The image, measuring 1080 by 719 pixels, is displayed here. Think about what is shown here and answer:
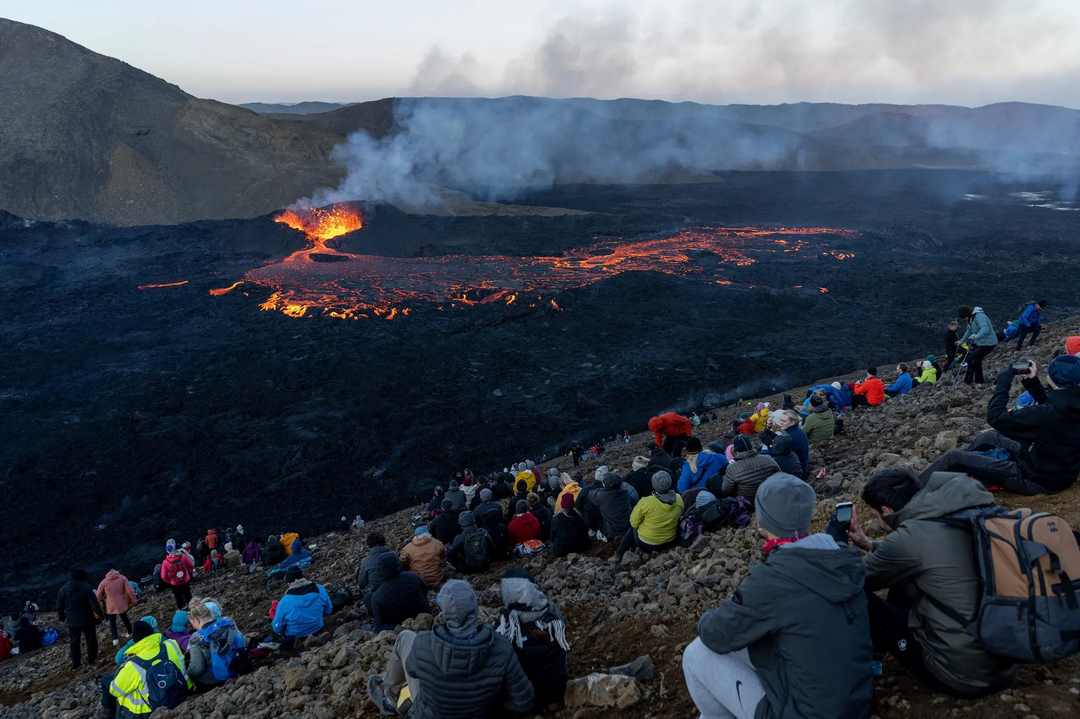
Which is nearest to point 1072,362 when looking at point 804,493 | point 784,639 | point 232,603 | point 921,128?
point 804,493

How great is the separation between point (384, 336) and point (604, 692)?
26.5m

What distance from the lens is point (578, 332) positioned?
100 ft

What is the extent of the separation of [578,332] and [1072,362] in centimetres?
2569

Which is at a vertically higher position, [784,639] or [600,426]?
[784,639]

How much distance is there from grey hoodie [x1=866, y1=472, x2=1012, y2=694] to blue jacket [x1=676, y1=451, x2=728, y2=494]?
5.40 metres

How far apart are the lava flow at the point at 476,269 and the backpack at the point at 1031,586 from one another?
30.5 metres

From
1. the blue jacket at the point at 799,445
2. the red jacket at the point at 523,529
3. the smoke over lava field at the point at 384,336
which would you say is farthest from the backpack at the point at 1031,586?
the smoke over lava field at the point at 384,336

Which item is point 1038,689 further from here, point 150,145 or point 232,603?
point 150,145

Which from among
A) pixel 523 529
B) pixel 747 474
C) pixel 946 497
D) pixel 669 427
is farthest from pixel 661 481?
pixel 669 427

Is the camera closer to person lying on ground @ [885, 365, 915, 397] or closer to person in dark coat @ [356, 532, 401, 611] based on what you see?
person in dark coat @ [356, 532, 401, 611]

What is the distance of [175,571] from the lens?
1073 cm

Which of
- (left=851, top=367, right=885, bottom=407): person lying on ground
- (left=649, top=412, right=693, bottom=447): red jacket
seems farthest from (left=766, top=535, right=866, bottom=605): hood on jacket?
(left=851, top=367, right=885, bottom=407): person lying on ground

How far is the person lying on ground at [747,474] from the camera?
297 inches

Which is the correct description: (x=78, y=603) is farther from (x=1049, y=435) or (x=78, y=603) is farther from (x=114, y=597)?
(x=1049, y=435)
